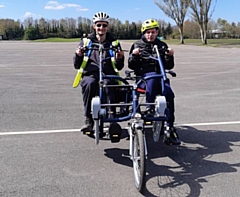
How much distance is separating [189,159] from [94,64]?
203cm

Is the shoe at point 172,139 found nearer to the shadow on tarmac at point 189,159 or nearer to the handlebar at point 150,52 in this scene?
the shadow on tarmac at point 189,159

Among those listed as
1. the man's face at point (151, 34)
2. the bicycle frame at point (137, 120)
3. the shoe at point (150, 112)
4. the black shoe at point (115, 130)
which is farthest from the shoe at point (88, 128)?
the man's face at point (151, 34)

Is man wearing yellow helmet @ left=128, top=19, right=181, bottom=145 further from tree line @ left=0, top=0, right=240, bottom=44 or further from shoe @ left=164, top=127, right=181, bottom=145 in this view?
tree line @ left=0, top=0, right=240, bottom=44

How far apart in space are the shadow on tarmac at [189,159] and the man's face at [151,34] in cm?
161

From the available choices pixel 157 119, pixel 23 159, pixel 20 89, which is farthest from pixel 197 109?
pixel 20 89

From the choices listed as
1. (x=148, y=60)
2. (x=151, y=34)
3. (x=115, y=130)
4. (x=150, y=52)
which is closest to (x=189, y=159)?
(x=115, y=130)

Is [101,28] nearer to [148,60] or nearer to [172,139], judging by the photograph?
[148,60]

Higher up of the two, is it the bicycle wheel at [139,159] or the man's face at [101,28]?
the man's face at [101,28]

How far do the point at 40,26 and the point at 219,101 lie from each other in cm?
11295

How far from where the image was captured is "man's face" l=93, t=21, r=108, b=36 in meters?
5.17

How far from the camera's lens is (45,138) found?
5.54m

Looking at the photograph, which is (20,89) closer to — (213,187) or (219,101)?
(219,101)

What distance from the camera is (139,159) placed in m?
3.75

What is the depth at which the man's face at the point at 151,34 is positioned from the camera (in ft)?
17.1
